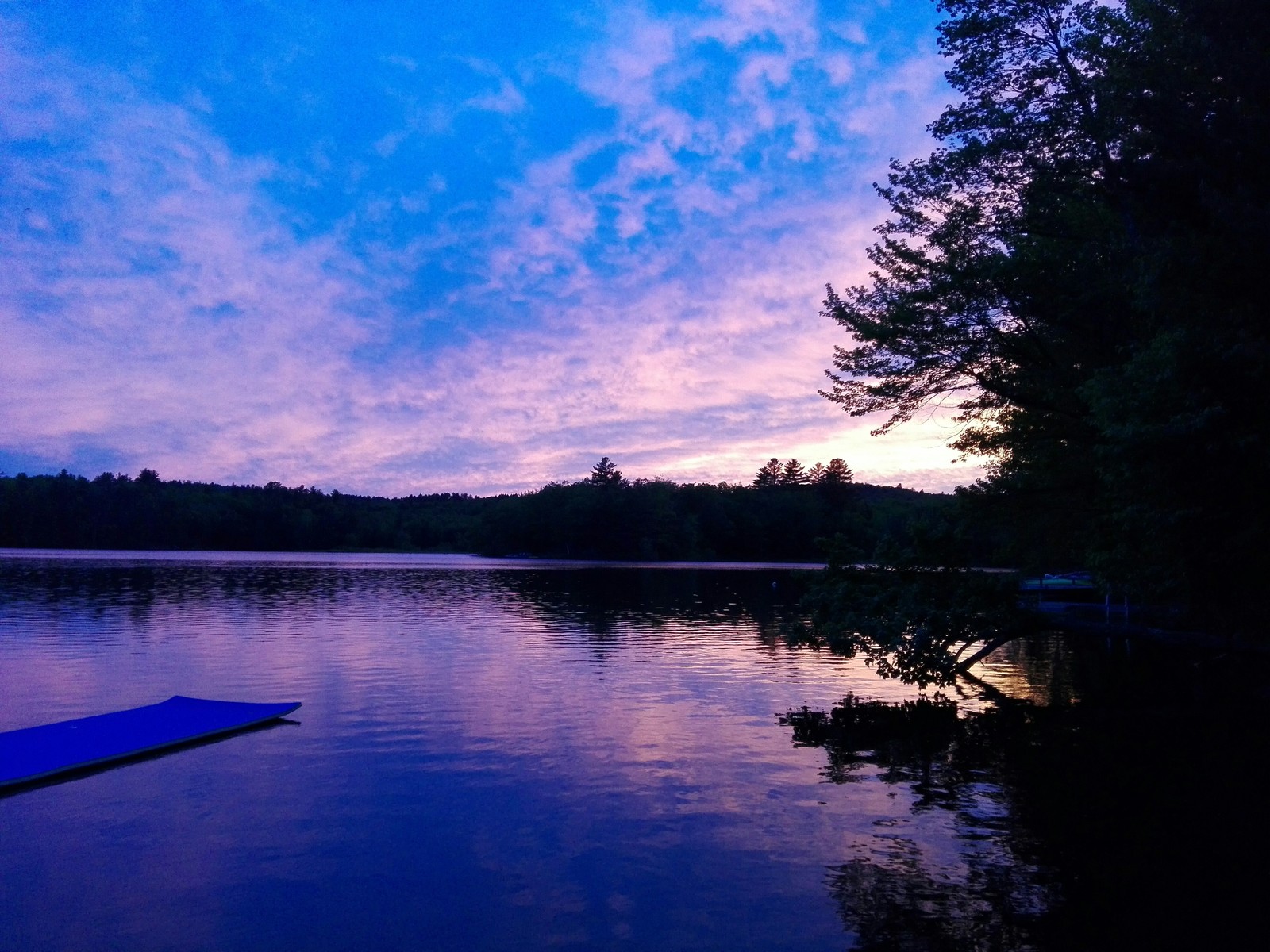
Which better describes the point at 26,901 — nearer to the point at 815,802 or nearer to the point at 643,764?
the point at 643,764

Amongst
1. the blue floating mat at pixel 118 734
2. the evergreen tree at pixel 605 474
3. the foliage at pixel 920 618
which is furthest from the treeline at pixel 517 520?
the blue floating mat at pixel 118 734

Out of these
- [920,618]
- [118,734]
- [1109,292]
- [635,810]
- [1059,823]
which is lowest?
[1059,823]

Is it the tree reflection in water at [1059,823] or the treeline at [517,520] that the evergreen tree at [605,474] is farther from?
the tree reflection in water at [1059,823]

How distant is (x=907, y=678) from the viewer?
919 inches

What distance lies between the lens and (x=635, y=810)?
44.6 feet

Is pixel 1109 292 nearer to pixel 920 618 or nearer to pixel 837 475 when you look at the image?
pixel 920 618

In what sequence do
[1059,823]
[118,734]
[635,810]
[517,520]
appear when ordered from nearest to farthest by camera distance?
[1059,823], [635,810], [118,734], [517,520]

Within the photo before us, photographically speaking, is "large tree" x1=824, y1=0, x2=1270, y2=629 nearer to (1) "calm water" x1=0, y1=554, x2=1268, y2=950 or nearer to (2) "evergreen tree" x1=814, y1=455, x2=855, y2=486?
(1) "calm water" x1=0, y1=554, x2=1268, y2=950

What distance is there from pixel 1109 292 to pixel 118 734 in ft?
70.2

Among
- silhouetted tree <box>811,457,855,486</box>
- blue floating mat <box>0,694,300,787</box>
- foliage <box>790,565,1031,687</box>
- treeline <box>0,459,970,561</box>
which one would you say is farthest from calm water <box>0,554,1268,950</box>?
silhouetted tree <box>811,457,855,486</box>

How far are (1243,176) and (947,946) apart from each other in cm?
1089

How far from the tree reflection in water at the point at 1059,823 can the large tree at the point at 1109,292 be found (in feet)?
10.9

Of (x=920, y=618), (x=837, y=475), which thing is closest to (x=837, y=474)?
(x=837, y=475)

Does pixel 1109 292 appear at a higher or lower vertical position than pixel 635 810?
higher
